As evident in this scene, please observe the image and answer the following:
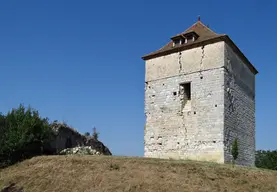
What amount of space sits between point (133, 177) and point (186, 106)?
285 inches

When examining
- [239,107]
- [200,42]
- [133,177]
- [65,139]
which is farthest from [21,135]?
[239,107]

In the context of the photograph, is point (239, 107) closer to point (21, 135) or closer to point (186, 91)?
point (186, 91)

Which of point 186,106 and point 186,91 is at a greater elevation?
point 186,91

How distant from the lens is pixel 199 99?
16.8m

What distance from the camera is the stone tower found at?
16.2m

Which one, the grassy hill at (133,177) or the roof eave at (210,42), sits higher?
the roof eave at (210,42)

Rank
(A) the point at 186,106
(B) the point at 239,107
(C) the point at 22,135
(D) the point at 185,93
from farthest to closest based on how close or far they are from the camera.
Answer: (B) the point at 239,107, (D) the point at 185,93, (A) the point at 186,106, (C) the point at 22,135

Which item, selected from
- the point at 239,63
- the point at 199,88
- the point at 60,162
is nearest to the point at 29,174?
the point at 60,162

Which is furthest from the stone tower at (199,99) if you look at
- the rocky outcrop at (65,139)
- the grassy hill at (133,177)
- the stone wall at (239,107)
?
the rocky outcrop at (65,139)

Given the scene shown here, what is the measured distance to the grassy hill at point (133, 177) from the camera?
1049 cm

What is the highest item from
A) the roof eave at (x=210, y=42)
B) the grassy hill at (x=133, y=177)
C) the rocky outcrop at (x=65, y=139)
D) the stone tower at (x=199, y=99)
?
the roof eave at (x=210, y=42)

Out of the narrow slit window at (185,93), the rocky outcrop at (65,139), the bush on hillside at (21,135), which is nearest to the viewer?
the bush on hillside at (21,135)

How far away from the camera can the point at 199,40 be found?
17.4 metres

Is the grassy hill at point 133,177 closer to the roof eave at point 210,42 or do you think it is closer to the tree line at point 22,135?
the tree line at point 22,135
